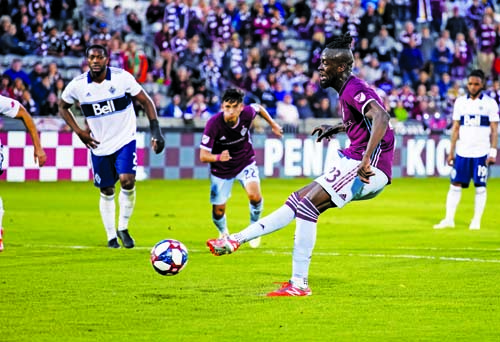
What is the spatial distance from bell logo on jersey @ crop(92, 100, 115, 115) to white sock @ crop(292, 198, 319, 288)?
14.4ft

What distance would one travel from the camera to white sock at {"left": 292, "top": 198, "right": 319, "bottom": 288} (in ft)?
29.4

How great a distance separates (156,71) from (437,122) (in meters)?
6.82

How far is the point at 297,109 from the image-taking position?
88.3 feet

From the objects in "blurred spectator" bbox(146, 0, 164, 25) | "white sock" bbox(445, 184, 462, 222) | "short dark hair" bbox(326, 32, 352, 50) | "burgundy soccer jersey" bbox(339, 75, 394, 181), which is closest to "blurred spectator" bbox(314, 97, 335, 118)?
"blurred spectator" bbox(146, 0, 164, 25)

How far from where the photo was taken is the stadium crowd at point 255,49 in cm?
2539

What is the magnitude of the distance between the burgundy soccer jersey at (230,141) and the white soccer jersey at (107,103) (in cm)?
96

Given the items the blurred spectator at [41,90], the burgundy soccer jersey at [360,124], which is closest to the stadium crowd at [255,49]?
the blurred spectator at [41,90]

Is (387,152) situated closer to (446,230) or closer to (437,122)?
(446,230)

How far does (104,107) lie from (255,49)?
50.0 ft

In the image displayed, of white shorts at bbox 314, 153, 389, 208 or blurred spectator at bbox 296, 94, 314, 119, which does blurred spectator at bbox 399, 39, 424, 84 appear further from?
white shorts at bbox 314, 153, 389, 208

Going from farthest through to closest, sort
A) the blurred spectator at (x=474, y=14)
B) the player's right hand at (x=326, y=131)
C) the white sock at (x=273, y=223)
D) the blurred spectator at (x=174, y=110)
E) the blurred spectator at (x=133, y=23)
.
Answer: the blurred spectator at (x=474, y=14) → the blurred spectator at (x=133, y=23) → the blurred spectator at (x=174, y=110) → the player's right hand at (x=326, y=131) → the white sock at (x=273, y=223)

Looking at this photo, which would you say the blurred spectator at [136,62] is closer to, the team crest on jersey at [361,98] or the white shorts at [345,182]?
the white shorts at [345,182]

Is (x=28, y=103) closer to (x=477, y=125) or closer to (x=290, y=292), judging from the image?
(x=477, y=125)

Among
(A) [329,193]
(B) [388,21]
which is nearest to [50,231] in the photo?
(A) [329,193]
